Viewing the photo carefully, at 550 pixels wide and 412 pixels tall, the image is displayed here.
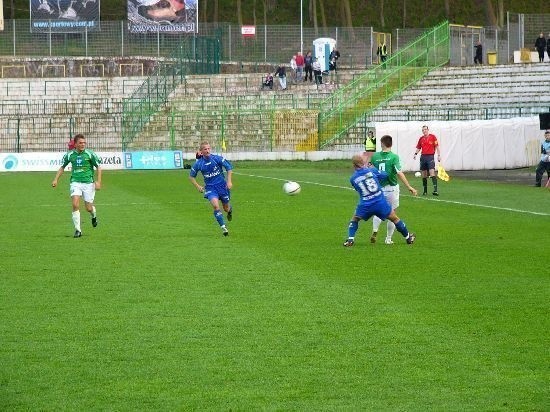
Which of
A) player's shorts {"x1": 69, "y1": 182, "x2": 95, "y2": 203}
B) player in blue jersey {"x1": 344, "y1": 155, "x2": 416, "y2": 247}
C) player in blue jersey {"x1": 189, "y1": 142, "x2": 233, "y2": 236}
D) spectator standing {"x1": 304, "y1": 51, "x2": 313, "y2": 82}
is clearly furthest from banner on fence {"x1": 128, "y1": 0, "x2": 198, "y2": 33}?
player in blue jersey {"x1": 344, "y1": 155, "x2": 416, "y2": 247}

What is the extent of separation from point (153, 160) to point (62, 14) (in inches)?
1026

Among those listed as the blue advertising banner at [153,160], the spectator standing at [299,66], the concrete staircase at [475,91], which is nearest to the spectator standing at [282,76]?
the spectator standing at [299,66]

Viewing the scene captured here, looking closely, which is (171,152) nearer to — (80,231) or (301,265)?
(80,231)

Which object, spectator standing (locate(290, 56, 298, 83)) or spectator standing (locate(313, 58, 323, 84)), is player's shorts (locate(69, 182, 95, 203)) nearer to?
spectator standing (locate(313, 58, 323, 84))

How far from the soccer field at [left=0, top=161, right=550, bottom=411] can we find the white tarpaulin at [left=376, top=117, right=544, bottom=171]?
20014 millimetres

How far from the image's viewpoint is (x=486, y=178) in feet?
138

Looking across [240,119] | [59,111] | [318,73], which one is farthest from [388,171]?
[59,111]

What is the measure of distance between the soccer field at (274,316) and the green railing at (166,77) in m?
36.3

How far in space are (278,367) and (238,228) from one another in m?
13.5

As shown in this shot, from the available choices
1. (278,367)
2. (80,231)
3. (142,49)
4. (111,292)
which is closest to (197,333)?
(278,367)

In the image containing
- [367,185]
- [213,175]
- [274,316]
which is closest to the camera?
[274,316]

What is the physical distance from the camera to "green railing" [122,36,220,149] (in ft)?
Answer: 202

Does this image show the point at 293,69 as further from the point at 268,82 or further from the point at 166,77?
the point at 166,77

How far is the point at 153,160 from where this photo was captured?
174ft
